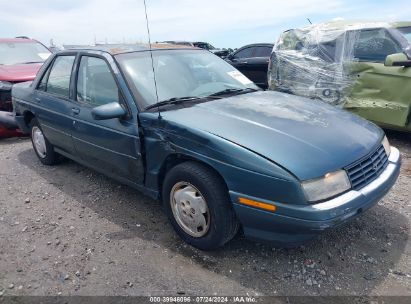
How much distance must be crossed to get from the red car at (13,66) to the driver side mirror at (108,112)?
12.1ft

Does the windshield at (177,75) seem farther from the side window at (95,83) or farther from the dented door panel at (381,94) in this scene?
the dented door panel at (381,94)

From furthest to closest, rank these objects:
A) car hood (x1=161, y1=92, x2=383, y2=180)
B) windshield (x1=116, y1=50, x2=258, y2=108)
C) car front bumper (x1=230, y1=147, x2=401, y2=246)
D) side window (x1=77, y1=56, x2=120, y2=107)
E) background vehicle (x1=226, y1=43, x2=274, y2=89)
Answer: background vehicle (x1=226, y1=43, x2=274, y2=89) → side window (x1=77, y1=56, x2=120, y2=107) → windshield (x1=116, y1=50, x2=258, y2=108) → car hood (x1=161, y1=92, x2=383, y2=180) → car front bumper (x1=230, y1=147, x2=401, y2=246)

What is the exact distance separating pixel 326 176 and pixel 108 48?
247 cm

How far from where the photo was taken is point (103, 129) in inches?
133

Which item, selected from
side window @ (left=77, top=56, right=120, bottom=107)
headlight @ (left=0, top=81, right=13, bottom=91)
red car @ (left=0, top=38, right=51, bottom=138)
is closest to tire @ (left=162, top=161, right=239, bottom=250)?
side window @ (left=77, top=56, right=120, bottom=107)

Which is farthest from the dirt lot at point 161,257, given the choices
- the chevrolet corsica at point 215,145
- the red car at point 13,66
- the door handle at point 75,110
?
the red car at point 13,66

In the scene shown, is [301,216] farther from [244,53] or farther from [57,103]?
[244,53]

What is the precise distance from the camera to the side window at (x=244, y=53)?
1087cm

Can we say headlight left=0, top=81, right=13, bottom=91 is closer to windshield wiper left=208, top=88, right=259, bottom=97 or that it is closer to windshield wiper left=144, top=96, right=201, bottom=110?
windshield wiper left=144, top=96, right=201, bottom=110

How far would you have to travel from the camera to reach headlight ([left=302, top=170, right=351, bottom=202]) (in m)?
2.28

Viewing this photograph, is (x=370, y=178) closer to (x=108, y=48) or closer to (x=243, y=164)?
(x=243, y=164)

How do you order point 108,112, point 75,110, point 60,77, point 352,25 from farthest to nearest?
point 352,25 → point 60,77 → point 75,110 → point 108,112

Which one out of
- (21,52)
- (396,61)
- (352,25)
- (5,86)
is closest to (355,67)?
(396,61)

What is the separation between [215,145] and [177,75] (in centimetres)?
116
